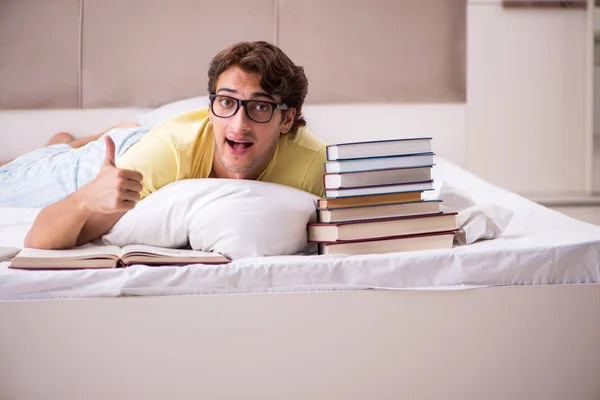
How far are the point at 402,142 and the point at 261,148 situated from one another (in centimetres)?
38

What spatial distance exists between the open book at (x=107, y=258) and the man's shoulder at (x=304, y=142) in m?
0.51

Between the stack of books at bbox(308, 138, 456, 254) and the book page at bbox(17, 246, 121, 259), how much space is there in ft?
1.35

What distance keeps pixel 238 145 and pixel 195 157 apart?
0.45ft

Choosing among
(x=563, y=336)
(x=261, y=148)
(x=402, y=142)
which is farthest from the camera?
(x=261, y=148)

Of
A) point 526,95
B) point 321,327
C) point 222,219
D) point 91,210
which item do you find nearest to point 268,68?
point 222,219

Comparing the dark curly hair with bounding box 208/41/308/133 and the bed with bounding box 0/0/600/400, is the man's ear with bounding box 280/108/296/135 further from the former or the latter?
the bed with bounding box 0/0/600/400

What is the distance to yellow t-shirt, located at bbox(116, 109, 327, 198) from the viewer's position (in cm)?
162

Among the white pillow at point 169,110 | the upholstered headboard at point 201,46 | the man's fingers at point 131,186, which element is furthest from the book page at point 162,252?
the upholstered headboard at point 201,46

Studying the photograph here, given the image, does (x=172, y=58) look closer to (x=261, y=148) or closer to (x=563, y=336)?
(x=261, y=148)

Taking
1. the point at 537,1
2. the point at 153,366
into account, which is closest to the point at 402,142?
the point at 153,366

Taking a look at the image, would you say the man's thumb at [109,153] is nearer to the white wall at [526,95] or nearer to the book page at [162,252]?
the book page at [162,252]

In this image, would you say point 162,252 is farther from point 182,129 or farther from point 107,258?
point 182,129

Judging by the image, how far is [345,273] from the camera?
4.20ft

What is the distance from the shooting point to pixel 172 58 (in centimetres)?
318
